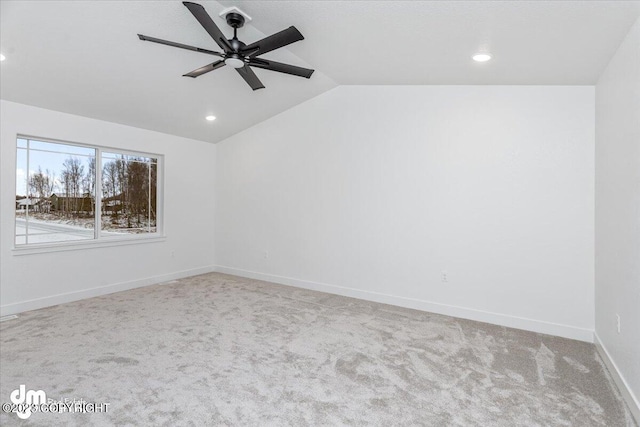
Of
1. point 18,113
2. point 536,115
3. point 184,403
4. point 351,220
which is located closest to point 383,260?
point 351,220

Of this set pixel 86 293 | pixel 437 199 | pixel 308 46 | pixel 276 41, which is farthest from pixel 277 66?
pixel 86 293

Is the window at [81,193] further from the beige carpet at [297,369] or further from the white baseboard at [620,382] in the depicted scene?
the white baseboard at [620,382]

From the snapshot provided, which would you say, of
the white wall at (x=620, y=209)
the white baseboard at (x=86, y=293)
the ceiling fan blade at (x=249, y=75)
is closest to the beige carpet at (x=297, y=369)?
the white baseboard at (x=86, y=293)

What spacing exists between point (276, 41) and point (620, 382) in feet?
11.1

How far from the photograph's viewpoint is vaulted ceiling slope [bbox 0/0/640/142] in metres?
2.42

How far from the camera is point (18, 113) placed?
153 inches

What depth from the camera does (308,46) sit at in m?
3.37

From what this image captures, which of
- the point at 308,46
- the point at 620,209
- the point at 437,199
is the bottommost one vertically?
the point at 620,209

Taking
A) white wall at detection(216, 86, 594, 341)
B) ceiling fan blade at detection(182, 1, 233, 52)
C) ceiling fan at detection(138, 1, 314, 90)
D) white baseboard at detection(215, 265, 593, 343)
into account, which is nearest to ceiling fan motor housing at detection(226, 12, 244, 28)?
ceiling fan at detection(138, 1, 314, 90)

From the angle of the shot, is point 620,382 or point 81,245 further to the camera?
point 81,245

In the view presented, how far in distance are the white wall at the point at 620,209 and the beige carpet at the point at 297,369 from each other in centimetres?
31

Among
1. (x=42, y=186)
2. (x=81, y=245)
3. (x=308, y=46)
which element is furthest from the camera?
(x=81, y=245)

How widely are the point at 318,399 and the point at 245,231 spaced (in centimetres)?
391

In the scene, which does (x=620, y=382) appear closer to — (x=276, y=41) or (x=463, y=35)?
(x=463, y=35)
